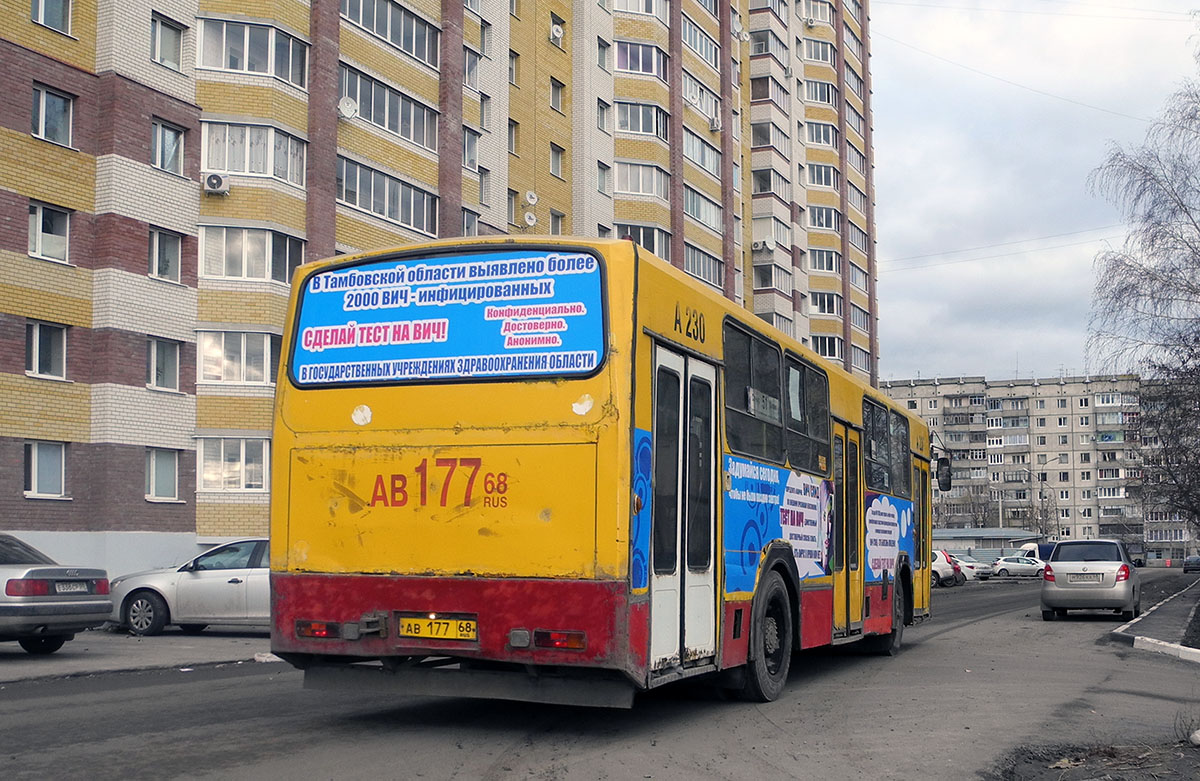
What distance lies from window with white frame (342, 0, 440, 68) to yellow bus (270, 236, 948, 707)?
98.6ft

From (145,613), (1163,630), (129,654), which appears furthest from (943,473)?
(145,613)

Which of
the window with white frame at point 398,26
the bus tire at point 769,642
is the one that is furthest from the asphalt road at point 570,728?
the window with white frame at point 398,26

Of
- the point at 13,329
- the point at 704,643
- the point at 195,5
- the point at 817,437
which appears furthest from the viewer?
the point at 195,5

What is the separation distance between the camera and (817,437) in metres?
12.7

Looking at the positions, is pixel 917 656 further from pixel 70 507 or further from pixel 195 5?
pixel 195 5

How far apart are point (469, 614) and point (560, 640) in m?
0.66

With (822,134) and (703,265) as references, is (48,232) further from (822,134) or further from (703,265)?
(822,134)

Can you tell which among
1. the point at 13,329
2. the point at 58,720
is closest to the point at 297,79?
the point at 13,329

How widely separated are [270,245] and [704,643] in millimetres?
27217

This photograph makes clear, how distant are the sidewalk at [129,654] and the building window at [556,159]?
1208 inches

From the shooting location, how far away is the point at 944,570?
174ft

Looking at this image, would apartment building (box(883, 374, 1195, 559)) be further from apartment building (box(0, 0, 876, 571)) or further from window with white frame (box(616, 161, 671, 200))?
apartment building (box(0, 0, 876, 571))

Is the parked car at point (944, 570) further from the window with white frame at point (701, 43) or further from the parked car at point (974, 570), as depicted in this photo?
the window with white frame at point (701, 43)

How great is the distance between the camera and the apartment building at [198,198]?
97.2 ft
